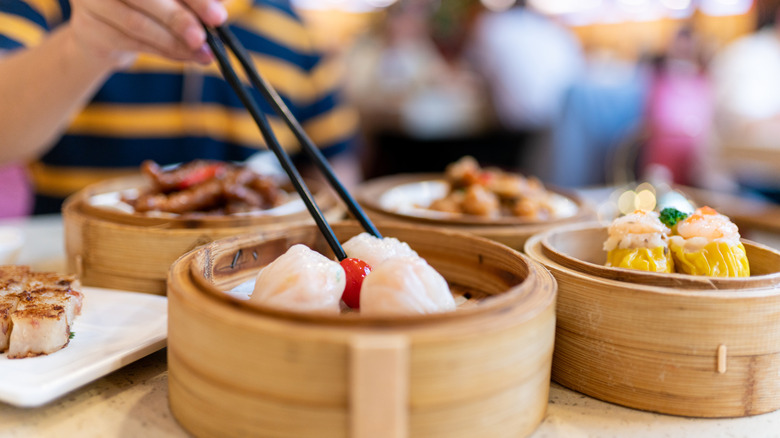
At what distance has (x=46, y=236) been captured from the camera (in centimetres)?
228

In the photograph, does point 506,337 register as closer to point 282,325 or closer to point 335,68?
point 282,325

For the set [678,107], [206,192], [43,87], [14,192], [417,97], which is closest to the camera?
[206,192]

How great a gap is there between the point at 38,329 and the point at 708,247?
134 centimetres

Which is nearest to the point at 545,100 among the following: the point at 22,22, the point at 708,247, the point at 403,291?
the point at 22,22

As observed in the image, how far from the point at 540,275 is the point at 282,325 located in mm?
511

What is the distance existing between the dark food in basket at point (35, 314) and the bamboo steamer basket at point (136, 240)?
0.63ft

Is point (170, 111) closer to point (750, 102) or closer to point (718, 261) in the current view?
point (718, 261)

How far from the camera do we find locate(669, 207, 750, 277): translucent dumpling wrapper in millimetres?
1161

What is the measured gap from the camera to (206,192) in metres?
1.85

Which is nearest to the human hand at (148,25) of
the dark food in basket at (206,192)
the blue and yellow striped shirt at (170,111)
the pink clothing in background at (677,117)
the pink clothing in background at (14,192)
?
the dark food in basket at (206,192)

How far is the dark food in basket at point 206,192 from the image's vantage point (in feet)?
5.82

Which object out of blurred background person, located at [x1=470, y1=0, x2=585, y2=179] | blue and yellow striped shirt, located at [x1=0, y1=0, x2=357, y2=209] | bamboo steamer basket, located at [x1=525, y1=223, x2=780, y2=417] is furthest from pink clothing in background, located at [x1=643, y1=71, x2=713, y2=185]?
bamboo steamer basket, located at [x1=525, y1=223, x2=780, y2=417]

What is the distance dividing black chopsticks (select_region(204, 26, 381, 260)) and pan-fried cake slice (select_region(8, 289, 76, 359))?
1.79 feet

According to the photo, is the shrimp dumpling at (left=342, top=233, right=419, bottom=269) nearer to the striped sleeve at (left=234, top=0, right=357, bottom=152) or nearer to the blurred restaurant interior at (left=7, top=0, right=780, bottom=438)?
the blurred restaurant interior at (left=7, top=0, right=780, bottom=438)
